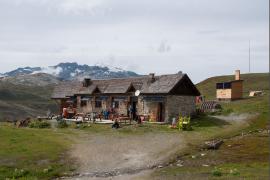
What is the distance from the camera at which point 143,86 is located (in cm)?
5606

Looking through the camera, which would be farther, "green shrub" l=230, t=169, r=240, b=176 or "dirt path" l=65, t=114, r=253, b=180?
"dirt path" l=65, t=114, r=253, b=180

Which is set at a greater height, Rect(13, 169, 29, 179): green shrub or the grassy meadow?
the grassy meadow

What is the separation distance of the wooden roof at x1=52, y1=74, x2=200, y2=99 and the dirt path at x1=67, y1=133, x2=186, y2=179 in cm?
1173

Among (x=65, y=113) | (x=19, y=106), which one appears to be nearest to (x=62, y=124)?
(x=65, y=113)

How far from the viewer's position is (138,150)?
3366 centimetres

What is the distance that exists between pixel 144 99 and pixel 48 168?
2861cm

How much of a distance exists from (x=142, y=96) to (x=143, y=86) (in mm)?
1691

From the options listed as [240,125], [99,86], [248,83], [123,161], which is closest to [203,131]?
[240,125]

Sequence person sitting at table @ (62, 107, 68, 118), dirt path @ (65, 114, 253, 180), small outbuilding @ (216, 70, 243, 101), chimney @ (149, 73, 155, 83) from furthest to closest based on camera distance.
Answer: small outbuilding @ (216, 70, 243, 101)
person sitting at table @ (62, 107, 68, 118)
chimney @ (149, 73, 155, 83)
dirt path @ (65, 114, 253, 180)

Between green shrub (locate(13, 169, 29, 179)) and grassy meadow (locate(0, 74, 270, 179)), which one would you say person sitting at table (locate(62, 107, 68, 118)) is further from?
green shrub (locate(13, 169, 29, 179))

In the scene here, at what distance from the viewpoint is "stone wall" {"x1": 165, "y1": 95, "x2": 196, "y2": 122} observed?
5169cm

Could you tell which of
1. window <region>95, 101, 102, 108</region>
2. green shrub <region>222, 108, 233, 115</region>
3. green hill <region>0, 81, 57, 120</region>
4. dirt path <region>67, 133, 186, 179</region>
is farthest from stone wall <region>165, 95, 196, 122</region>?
green hill <region>0, 81, 57, 120</region>

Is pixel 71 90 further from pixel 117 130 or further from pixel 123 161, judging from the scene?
pixel 123 161

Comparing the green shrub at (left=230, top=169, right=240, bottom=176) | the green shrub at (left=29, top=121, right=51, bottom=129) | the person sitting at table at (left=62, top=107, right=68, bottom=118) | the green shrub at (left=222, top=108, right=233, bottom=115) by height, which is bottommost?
the green shrub at (left=230, top=169, right=240, bottom=176)
